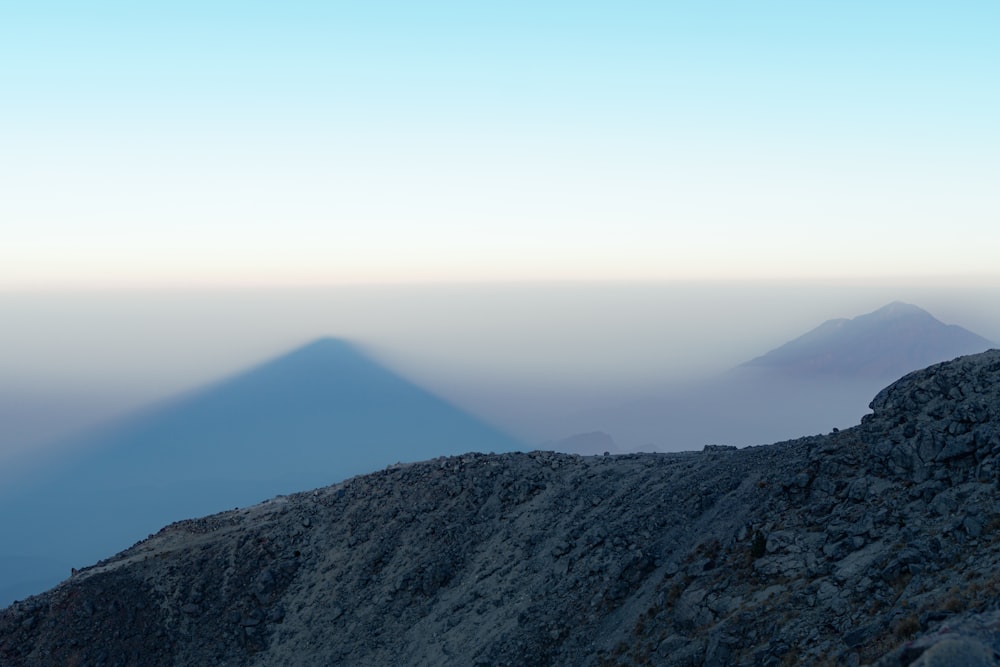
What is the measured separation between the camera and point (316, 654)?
129 ft

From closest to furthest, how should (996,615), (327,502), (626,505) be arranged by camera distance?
(996,615) → (626,505) → (327,502)

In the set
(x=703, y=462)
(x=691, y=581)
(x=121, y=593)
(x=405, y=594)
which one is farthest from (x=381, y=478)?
(x=691, y=581)

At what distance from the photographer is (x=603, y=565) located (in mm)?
34188

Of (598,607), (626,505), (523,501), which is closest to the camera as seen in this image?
(598,607)

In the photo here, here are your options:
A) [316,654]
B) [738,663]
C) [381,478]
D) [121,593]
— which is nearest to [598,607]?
[738,663]

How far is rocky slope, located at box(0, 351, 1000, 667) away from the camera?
77.6 feet

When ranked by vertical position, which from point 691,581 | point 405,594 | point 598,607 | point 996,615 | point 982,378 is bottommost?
point 405,594

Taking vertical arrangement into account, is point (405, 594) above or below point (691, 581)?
below

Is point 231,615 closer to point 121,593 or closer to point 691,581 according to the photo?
point 121,593

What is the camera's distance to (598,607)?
106 ft

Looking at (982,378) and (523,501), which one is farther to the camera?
(523,501)

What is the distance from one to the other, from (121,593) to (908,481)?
4104 cm

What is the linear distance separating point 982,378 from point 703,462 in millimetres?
13270

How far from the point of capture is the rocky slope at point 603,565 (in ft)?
77.6
